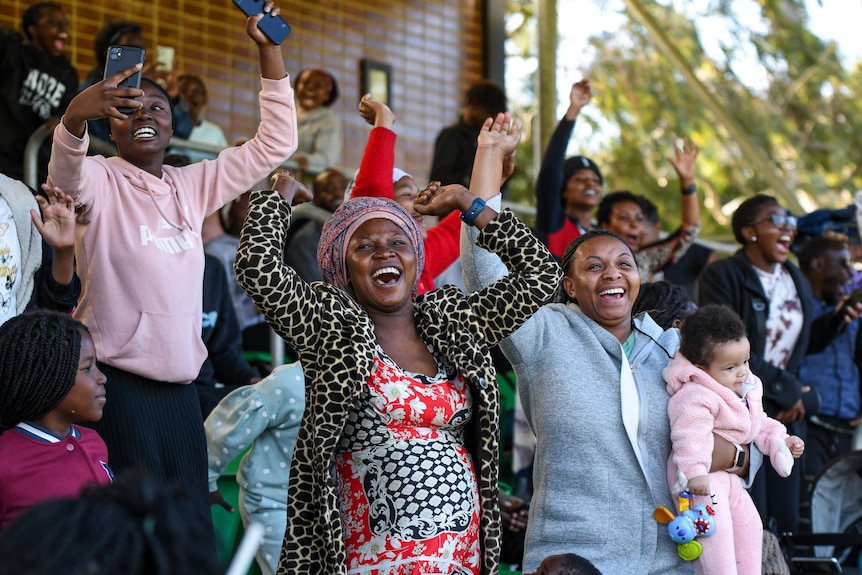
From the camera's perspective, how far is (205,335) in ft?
19.2

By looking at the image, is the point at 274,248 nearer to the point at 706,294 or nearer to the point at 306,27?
the point at 706,294

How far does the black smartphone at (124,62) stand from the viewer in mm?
3938

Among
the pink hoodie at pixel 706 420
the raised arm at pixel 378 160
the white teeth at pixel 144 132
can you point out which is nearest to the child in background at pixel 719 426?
the pink hoodie at pixel 706 420

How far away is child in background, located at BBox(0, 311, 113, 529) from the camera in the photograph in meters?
3.54

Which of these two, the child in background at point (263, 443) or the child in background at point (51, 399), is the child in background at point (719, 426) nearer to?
the child in background at point (263, 443)

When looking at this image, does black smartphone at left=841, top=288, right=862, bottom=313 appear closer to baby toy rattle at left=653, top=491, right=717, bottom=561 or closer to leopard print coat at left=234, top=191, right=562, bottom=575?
baby toy rattle at left=653, top=491, right=717, bottom=561

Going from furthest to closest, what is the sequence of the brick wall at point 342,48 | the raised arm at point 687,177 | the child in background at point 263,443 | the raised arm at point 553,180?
the brick wall at point 342,48 → the raised arm at point 687,177 → the raised arm at point 553,180 → the child in background at point 263,443

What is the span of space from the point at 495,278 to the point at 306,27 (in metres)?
5.90

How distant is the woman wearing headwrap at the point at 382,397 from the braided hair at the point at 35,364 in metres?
0.61

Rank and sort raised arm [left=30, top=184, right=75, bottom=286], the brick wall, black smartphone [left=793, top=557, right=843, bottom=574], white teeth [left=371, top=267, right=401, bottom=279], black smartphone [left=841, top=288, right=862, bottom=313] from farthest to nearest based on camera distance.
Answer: the brick wall
black smartphone [left=841, top=288, right=862, bottom=313]
black smartphone [left=793, top=557, right=843, bottom=574]
raised arm [left=30, top=184, right=75, bottom=286]
white teeth [left=371, top=267, right=401, bottom=279]

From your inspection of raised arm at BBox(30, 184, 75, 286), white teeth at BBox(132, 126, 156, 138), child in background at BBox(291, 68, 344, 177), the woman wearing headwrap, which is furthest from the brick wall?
the woman wearing headwrap

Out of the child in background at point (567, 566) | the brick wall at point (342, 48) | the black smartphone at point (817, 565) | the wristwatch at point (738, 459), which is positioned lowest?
the black smartphone at point (817, 565)

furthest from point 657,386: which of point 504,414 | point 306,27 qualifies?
point 306,27

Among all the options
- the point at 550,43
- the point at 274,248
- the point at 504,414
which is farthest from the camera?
the point at 550,43
